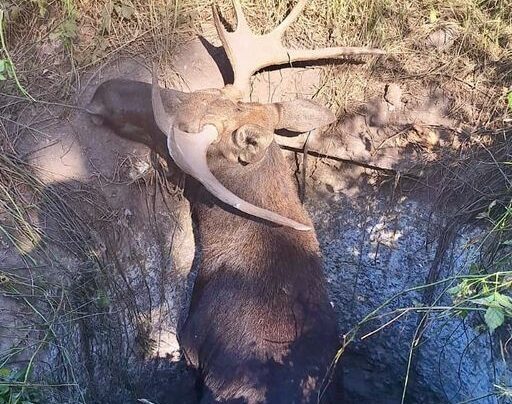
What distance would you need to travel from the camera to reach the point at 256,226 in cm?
354

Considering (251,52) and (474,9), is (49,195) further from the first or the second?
(474,9)

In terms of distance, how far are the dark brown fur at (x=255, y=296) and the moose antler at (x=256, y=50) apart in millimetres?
580

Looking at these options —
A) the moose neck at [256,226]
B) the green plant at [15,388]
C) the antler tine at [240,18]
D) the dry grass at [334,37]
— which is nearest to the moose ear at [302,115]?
the moose neck at [256,226]

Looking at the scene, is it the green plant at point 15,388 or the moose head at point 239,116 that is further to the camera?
the moose head at point 239,116

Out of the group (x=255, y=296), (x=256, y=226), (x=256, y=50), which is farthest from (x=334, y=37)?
(x=255, y=296)

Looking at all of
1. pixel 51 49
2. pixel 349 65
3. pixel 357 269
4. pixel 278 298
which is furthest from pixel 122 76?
pixel 357 269

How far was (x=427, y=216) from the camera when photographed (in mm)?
3969

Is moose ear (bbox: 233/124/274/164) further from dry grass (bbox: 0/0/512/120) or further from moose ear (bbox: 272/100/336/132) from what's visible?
dry grass (bbox: 0/0/512/120)

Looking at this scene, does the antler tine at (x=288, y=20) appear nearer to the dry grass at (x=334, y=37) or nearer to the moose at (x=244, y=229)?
the moose at (x=244, y=229)

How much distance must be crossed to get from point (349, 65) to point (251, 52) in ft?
2.25

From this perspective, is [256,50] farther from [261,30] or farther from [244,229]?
[244,229]

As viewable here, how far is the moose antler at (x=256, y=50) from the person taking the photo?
12.8ft

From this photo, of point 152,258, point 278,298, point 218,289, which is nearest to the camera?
point 278,298

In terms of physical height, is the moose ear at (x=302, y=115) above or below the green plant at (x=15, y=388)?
above
